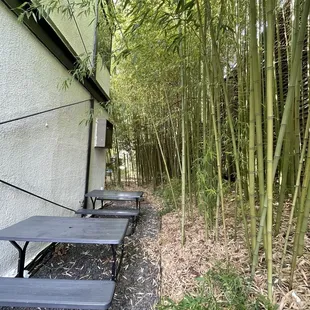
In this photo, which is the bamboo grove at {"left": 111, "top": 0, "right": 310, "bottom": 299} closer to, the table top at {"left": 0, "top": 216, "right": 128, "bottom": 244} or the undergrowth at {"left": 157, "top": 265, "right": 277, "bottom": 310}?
the undergrowth at {"left": 157, "top": 265, "right": 277, "bottom": 310}

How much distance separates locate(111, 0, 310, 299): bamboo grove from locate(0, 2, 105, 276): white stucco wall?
66 centimetres

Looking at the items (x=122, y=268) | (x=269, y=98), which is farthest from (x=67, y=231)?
(x=269, y=98)

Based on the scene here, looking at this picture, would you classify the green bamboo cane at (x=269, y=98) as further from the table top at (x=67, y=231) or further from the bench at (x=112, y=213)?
the bench at (x=112, y=213)

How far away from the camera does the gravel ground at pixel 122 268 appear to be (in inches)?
55.8

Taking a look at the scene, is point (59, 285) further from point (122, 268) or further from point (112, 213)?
point (112, 213)

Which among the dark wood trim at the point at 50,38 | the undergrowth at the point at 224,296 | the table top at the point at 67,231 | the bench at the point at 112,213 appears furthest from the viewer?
the bench at the point at 112,213

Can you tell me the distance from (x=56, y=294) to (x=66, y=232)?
18.8 inches

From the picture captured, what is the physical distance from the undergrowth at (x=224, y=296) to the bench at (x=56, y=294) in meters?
0.42

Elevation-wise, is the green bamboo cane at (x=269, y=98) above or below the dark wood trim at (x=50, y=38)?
below

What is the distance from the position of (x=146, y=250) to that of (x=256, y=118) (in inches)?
64.8

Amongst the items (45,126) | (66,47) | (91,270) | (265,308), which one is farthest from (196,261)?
(66,47)

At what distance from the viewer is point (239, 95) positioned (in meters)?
1.81

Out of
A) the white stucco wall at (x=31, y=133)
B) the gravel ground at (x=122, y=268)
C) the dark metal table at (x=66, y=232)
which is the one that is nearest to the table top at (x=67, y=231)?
the dark metal table at (x=66, y=232)

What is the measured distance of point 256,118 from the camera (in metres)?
1.13
